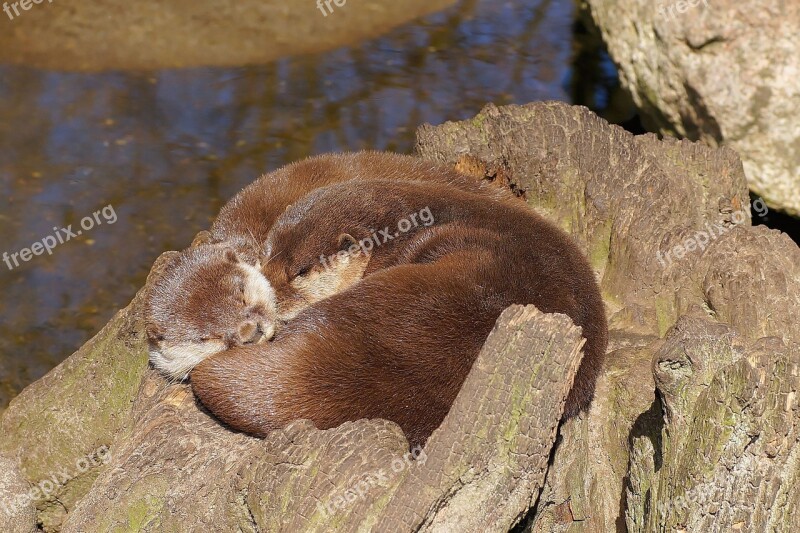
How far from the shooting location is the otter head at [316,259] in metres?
3.22

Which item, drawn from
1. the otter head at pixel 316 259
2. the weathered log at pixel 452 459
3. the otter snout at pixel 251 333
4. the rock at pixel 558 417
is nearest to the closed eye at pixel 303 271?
the otter head at pixel 316 259

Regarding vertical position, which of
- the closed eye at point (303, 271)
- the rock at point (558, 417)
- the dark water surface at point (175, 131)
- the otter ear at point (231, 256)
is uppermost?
the otter ear at point (231, 256)

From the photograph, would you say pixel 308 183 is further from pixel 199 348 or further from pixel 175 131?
pixel 175 131

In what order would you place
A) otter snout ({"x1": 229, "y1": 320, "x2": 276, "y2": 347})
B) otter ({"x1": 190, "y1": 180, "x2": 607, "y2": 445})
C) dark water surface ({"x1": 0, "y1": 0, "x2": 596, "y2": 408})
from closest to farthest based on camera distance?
otter ({"x1": 190, "y1": 180, "x2": 607, "y2": 445})
otter snout ({"x1": 229, "y1": 320, "x2": 276, "y2": 347})
dark water surface ({"x1": 0, "y1": 0, "x2": 596, "y2": 408})

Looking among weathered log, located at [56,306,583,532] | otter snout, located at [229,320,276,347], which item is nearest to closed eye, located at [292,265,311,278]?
otter snout, located at [229,320,276,347]

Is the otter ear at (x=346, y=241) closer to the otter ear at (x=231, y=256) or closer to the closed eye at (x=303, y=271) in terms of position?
the closed eye at (x=303, y=271)

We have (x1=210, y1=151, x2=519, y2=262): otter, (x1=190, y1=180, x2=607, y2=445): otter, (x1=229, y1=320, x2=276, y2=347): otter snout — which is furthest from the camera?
(x1=210, y1=151, x2=519, y2=262): otter

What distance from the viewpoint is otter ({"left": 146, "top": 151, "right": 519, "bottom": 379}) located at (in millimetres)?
3051

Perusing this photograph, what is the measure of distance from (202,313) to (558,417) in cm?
129

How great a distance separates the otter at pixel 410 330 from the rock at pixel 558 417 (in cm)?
14

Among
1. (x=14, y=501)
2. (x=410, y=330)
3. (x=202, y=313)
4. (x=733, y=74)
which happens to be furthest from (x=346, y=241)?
(x=733, y=74)

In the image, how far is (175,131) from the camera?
7496mm

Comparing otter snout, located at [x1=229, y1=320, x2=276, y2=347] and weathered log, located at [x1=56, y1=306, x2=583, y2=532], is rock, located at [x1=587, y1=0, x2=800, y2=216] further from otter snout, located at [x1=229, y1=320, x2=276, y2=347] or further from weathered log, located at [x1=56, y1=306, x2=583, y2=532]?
weathered log, located at [x1=56, y1=306, x2=583, y2=532]

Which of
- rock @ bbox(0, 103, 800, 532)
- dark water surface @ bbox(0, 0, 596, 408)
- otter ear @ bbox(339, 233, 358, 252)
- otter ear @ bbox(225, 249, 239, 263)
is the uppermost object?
otter ear @ bbox(225, 249, 239, 263)
